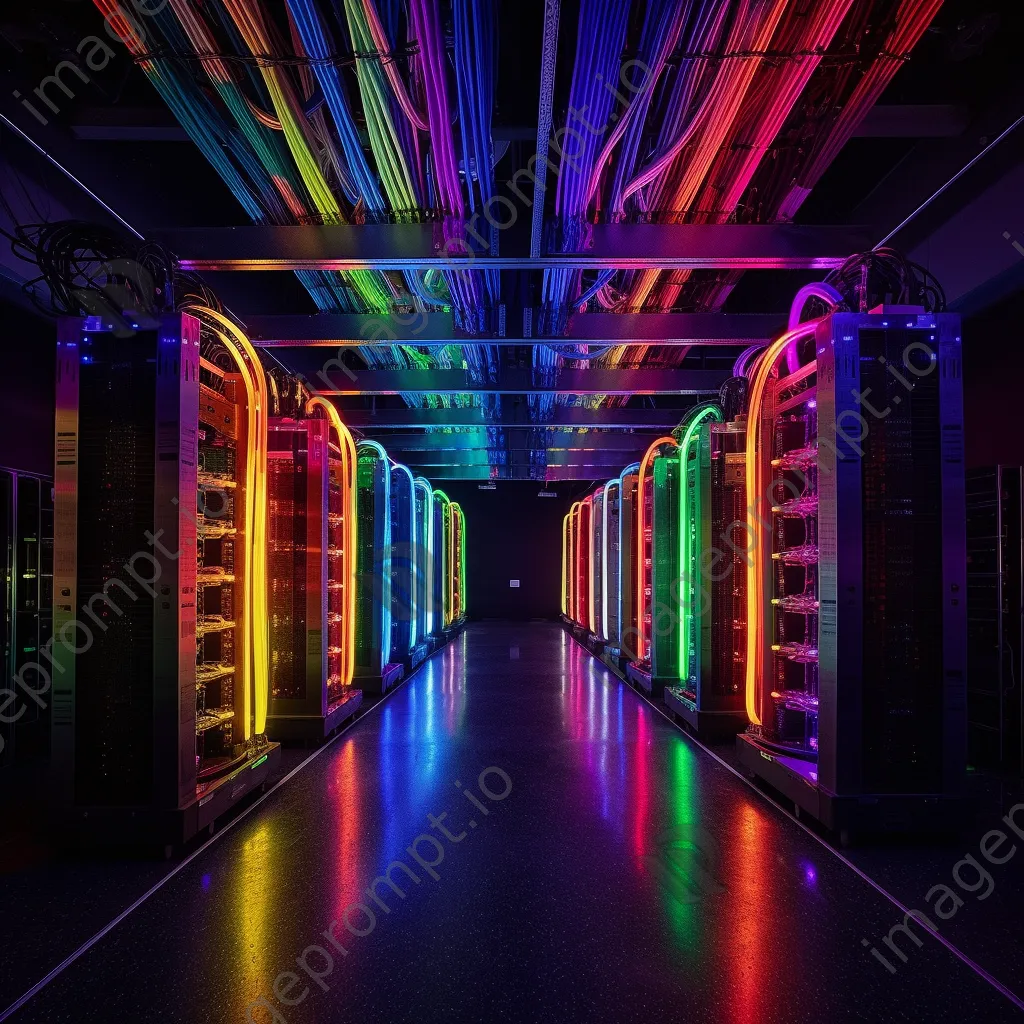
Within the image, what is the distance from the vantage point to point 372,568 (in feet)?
22.2

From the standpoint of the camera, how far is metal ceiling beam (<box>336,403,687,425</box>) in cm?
816

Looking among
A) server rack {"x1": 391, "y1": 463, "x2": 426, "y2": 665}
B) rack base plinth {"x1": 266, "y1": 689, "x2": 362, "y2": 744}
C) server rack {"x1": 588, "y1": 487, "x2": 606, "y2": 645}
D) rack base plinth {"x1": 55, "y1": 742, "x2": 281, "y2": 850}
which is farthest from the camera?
server rack {"x1": 588, "y1": 487, "x2": 606, "y2": 645}

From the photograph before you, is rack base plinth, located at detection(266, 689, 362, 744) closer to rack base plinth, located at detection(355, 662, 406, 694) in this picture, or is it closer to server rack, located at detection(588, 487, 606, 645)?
rack base plinth, located at detection(355, 662, 406, 694)

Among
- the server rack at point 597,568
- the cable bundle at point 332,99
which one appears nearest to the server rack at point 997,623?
the cable bundle at point 332,99

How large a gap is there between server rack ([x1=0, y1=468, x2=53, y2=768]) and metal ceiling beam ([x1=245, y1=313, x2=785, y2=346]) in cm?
189

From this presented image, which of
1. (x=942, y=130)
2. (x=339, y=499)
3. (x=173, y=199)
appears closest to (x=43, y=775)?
Result: (x=339, y=499)

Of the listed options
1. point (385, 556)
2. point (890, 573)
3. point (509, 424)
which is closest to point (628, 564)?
point (509, 424)

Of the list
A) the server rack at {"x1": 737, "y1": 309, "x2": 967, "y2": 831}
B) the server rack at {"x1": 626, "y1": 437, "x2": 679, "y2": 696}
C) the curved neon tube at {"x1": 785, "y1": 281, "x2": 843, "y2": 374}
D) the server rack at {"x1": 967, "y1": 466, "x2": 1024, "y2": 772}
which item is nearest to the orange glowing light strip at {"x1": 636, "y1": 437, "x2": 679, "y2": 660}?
the server rack at {"x1": 626, "y1": 437, "x2": 679, "y2": 696}

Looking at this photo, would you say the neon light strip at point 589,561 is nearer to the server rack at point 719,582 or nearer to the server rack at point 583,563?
the server rack at point 583,563

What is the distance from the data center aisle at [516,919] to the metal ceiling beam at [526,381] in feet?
11.8

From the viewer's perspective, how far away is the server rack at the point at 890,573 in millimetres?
3156

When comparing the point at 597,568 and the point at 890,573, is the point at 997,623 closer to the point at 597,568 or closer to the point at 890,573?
the point at 890,573

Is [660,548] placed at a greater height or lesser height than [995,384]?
lesser

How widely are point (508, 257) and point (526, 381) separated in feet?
9.49
